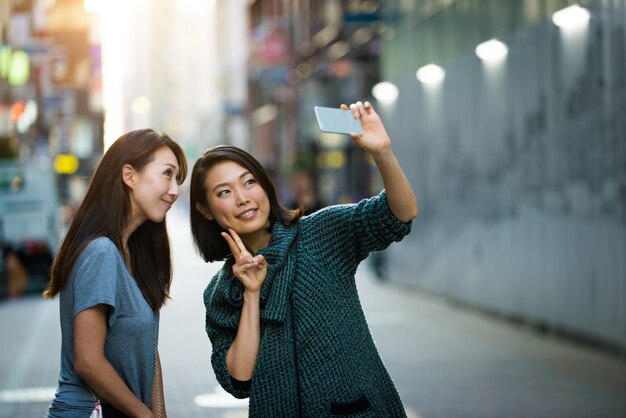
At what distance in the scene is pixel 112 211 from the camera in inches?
148

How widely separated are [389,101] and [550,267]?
9710mm

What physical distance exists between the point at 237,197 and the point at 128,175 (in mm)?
342

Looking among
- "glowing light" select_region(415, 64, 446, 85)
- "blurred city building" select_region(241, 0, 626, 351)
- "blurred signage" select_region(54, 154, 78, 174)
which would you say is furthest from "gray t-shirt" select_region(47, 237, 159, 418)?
"blurred signage" select_region(54, 154, 78, 174)

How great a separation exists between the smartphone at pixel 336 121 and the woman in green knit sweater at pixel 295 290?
3 cm

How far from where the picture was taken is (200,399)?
10.5 meters

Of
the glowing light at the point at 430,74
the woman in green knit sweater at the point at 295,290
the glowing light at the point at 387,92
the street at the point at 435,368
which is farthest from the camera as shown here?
the glowing light at the point at 387,92

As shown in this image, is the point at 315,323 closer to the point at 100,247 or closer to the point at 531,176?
the point at 100,247

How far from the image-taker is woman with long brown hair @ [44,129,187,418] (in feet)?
11.8

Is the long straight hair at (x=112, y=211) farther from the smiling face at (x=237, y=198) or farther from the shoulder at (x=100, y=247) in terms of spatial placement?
the smiling face at (x=237, y=198)

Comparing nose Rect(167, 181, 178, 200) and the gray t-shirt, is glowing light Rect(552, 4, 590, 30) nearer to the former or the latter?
nose Rect(167, 181, 178, 200)

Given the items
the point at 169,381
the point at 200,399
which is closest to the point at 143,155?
the point at 200,399

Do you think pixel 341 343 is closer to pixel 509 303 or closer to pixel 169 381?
pixel 169 381

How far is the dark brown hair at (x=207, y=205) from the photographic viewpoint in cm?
383

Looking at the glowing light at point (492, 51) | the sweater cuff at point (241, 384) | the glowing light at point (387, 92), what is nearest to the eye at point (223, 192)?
the sweater cuff at point (241, 384)
